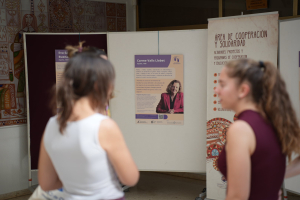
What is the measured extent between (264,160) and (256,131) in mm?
114

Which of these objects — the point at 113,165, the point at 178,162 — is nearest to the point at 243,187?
the point at 113,165

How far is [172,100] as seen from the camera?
10.8ft

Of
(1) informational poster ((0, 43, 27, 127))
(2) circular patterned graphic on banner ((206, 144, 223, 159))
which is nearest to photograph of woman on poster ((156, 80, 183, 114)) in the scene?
(2) circular patterned graphic on banner ((206, 144, 223, 159))

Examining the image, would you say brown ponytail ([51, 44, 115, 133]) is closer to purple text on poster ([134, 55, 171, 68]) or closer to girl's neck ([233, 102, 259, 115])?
girl's neck ([233, 102, 259, 115])

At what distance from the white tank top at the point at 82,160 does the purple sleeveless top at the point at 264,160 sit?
505mm

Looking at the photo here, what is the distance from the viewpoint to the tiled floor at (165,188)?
12.2 feet

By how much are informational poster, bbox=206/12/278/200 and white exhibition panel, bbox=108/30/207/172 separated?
0.37ft

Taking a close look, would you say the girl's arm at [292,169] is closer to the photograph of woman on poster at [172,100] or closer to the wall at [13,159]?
the photograph of woman on poster at [172,100]

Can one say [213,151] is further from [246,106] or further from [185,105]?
[246,106]

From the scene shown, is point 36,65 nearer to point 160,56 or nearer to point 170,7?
point 160,56

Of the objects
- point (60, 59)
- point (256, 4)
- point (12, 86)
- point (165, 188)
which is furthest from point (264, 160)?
point (12, 86)

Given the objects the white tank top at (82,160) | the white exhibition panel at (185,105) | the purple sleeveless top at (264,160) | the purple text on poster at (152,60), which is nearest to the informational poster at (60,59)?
the white exhibition panel at (185,105)

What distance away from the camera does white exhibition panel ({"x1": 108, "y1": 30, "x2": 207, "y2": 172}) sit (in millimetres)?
3225

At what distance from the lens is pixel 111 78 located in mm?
1053
